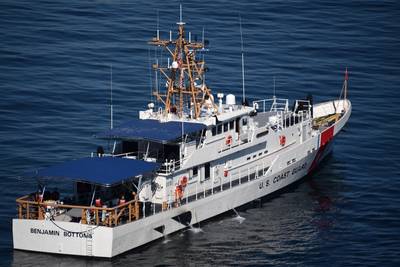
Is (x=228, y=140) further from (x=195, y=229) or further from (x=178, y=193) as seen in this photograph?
(x=195, y=229)

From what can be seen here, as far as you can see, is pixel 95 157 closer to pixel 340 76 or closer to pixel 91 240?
pixel 91 240

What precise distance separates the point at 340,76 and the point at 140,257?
4364 centimetres

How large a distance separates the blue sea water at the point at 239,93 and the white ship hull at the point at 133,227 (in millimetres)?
575

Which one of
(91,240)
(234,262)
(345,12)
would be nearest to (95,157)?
(91,240)

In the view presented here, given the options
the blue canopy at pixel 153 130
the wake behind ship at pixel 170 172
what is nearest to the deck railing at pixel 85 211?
the wake behind ship at pixel 170 172

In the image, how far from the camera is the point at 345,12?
385 feet

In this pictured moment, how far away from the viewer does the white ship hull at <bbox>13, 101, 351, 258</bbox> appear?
5828 centimetres

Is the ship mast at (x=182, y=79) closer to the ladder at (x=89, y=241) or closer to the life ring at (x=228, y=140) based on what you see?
the life ring at (x=228, y=140)

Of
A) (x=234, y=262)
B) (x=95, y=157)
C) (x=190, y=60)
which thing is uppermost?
(x=190, y=60)

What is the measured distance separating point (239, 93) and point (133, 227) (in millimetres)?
33440

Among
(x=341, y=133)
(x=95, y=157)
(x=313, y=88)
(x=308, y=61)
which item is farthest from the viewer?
(x=308, y=61)

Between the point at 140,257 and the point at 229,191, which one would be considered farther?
the point at 229,191

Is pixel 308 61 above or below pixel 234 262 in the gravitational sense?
above

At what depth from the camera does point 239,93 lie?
299 ft
